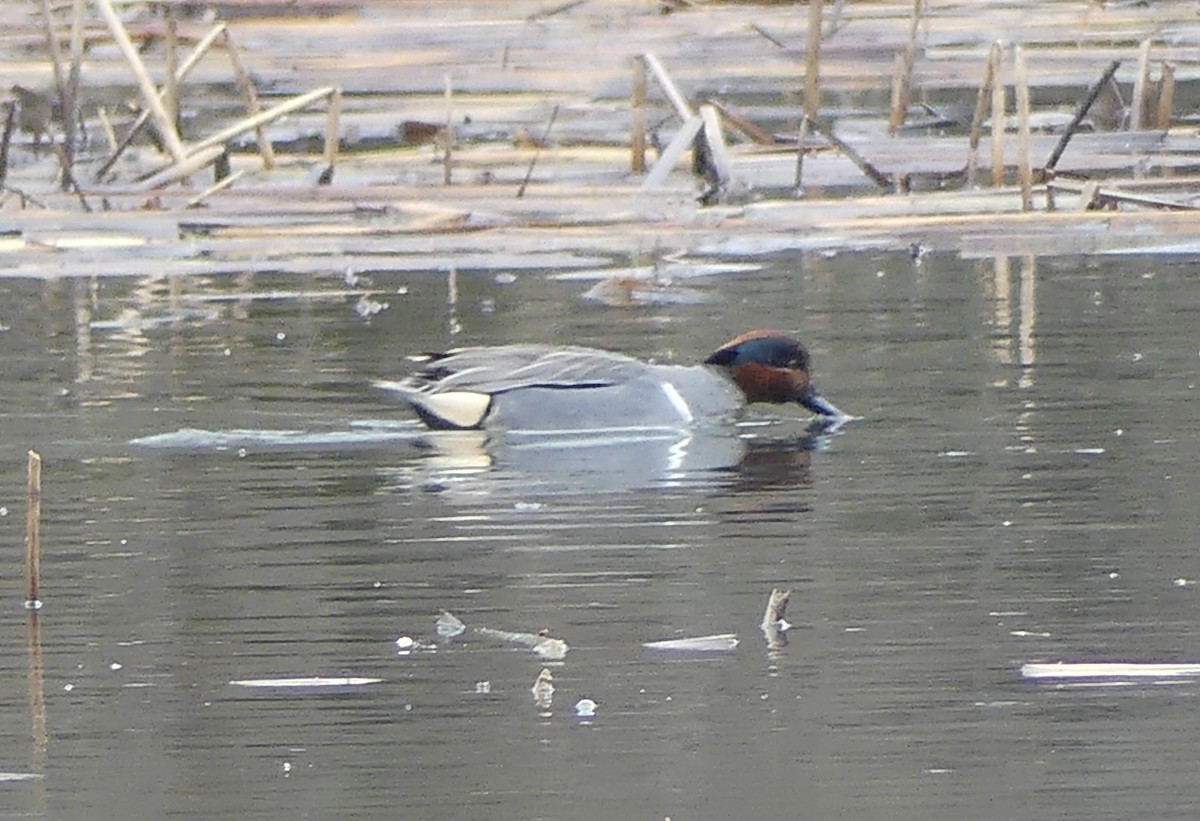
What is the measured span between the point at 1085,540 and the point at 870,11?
45.3ft

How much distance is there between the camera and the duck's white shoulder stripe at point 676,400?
864 centimetres

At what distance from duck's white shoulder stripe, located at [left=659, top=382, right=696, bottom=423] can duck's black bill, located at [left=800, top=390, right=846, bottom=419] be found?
1.09ft

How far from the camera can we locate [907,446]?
7855 millimetres

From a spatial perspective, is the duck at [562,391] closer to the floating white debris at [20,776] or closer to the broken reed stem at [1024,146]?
the broken reed stem at [1024,146]

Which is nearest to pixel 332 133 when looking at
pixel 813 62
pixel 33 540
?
pixel 813 62

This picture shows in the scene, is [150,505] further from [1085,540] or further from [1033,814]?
[1033,814]

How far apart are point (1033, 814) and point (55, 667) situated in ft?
6.43

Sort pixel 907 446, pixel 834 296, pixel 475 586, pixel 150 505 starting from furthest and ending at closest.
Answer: pixel 834 296, pixel 907 446, pixel 150 505, pixel 475 586

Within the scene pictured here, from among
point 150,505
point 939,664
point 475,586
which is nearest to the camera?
point 939,664

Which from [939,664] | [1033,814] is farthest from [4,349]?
[1033,814]

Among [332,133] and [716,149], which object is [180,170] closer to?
[332,133]

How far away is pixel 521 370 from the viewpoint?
8594 millimetres

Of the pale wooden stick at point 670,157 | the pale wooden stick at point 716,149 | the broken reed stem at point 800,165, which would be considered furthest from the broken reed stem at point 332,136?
the broken reed stem at point 800,165

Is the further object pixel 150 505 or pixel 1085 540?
pixel 150 505
